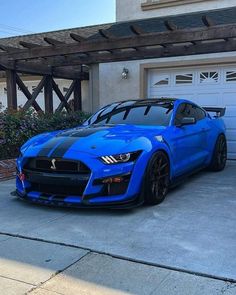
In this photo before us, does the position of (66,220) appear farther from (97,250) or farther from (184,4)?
(184,4)

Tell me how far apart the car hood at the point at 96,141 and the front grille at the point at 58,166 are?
0.08 metres

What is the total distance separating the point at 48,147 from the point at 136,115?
1781mm

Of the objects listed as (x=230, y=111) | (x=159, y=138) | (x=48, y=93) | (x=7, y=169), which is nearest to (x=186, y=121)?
(x=159, y=138)

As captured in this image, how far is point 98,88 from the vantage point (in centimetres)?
1223

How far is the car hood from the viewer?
5.15 m

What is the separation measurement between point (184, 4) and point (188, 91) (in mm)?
2715

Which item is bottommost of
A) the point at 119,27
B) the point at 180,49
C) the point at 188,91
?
the point at 188,91

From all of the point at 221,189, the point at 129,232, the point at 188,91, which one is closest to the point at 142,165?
the point at 129,232

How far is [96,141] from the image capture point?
5324 mm

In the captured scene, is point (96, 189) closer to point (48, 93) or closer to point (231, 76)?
point (231, 76)

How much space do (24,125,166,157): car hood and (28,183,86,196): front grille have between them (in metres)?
0.40

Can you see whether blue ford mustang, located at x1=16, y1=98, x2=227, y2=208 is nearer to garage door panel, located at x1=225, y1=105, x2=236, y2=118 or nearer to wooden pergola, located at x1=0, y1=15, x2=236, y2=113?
wooden pergola, located at x1=0, y1=15, x2=236, y2=113

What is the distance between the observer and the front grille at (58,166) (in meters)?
5.04

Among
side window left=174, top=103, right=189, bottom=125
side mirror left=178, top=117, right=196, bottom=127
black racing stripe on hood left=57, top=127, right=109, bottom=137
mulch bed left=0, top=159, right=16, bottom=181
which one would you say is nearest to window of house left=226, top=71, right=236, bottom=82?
side window left=174, top=103, right=189, bottom=125
